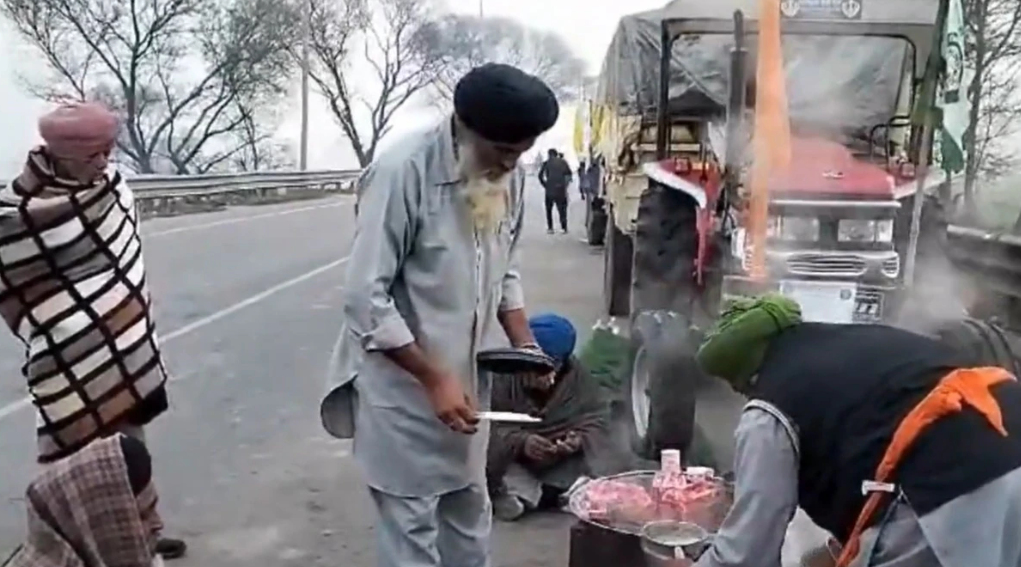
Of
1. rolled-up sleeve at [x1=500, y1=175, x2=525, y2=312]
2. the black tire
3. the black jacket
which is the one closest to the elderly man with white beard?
rolled-up sleeve at [x1=500, y1=175, x2=525, y2=312]

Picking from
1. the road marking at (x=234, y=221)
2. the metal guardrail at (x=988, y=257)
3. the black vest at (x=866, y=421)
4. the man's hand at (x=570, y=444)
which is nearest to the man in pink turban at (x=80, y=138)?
the black vest at (x=866, y=421)

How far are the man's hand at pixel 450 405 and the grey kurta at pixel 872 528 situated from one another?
2.13ft

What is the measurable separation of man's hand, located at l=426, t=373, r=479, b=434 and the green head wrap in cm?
60

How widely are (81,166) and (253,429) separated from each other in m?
3.16

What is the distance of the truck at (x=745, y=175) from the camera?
21.7 ft

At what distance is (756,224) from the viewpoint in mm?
6668

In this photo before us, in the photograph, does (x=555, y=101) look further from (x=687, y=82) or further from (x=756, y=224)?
(x=687, y=82)

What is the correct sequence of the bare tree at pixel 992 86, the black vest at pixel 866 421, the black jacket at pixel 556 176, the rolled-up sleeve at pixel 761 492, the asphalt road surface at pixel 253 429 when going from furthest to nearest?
the black jacket at pixel 556 176 → the bare tree at pixel 992 86 → the asphalt road surface at pixel 253 429 → the rolled-up sleeve at pixel 761 492 → the black vest at pixel 866 421

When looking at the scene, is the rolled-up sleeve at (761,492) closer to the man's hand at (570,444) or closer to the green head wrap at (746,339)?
the green head wrap at (746,339)

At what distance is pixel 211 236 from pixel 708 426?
12783 mm

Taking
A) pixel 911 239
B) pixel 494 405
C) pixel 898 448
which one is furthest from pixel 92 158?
pixel 911 239

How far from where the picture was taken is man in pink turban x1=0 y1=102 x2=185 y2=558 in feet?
13.1

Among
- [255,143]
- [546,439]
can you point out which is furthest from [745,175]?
[255,143]

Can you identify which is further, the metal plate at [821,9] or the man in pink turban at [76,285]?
the metal plate at [821,9]
